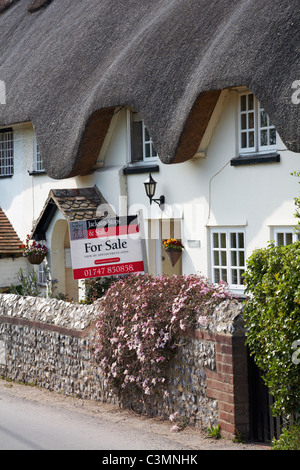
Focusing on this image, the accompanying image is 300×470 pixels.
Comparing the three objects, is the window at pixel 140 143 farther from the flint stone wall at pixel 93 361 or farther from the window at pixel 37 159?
the flint stone wall at pixel 93 361

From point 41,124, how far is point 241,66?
20.1 ft

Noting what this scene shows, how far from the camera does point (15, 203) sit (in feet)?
64.5

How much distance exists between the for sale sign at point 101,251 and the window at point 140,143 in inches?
78.1

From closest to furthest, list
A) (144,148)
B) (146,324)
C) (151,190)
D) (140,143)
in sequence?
1. (146,324)
2. (151,190)
3. (144,148)
4. (140,143)

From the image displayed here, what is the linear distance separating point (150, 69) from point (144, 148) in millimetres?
1915

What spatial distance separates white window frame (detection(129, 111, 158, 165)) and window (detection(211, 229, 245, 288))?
238cm

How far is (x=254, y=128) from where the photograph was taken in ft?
43.4

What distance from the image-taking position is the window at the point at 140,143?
51.1ft

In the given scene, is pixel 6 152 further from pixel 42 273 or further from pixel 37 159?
pixel 42 273

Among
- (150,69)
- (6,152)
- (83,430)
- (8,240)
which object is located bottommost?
(83,430)

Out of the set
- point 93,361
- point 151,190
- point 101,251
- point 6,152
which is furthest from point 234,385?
point 6,152

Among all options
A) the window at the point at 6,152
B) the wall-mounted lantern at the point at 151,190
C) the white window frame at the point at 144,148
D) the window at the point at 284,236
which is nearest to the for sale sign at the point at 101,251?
the wall-mounted lantern at the point at 151,190
